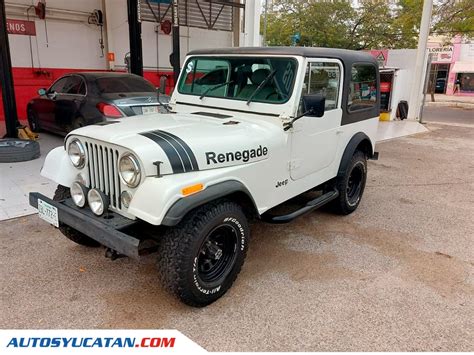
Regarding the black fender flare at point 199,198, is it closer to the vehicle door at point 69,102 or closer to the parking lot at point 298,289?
the parking lot at point 298,289

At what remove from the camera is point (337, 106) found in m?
3.99

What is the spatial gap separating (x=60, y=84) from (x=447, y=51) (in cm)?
2961

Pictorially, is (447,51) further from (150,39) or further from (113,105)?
(113,105)

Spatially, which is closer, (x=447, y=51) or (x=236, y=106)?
(x=236, y=106)

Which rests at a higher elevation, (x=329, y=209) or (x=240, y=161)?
(x=240, y=161)

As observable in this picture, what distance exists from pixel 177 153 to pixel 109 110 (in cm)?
432

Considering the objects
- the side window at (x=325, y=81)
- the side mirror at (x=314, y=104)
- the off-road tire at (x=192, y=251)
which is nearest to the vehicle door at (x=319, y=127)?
the side window at (x=325, y=81)

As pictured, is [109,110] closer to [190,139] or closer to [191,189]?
[190,139]

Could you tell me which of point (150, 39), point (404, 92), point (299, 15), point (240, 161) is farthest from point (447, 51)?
point (240, 161)

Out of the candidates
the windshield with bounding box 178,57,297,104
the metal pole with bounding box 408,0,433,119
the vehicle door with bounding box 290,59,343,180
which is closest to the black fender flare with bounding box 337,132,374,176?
the vehicle door with bounding box 290,59,343,180

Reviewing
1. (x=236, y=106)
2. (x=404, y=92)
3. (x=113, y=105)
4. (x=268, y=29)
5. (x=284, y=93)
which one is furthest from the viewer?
(x=268, y=29)

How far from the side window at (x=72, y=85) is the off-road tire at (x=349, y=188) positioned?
5111mm

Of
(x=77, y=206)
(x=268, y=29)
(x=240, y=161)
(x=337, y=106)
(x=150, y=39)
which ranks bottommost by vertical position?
(x=77, y=206)

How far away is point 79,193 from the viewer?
2803 mm
